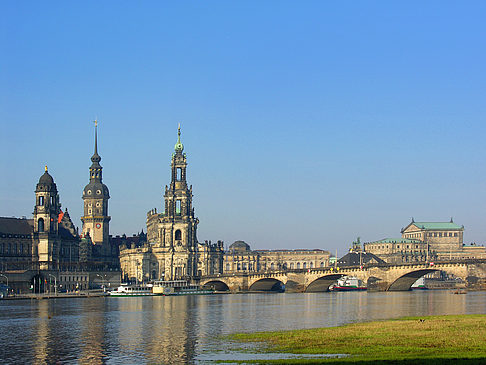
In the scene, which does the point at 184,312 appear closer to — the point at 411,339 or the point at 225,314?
the point at 225,314

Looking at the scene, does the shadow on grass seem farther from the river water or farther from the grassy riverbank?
the river water

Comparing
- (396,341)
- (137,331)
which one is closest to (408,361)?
(396,341)

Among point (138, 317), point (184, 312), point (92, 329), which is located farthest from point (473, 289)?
point (92, 329)

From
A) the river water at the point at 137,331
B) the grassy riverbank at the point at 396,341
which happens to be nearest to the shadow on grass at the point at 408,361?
the grassy riverbank at the point at 396,341

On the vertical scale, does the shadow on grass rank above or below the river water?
above

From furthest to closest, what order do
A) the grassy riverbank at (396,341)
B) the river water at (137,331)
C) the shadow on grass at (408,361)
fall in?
the river water at (137,331) → the grassy riverbank at (396,341) → the shadow on grass at (408,361)

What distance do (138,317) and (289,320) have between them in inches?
912

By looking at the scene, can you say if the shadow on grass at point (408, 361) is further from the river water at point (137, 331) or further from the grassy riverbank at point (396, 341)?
the river water at point (137, 331)

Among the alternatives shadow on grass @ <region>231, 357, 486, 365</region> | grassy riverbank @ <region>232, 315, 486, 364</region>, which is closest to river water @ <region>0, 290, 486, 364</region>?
grassy riverbank @ <region>232, 315, 486, 364</region>

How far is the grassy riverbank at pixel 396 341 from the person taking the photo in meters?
52.3

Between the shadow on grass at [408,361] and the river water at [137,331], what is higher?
the shadow on grass at [408,361]

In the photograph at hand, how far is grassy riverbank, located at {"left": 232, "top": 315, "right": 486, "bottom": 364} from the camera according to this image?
172ft

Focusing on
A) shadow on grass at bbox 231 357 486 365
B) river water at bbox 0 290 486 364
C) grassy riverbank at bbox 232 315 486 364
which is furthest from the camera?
river water at bbox 0 290 486 364

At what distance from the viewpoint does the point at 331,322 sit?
91.1m
